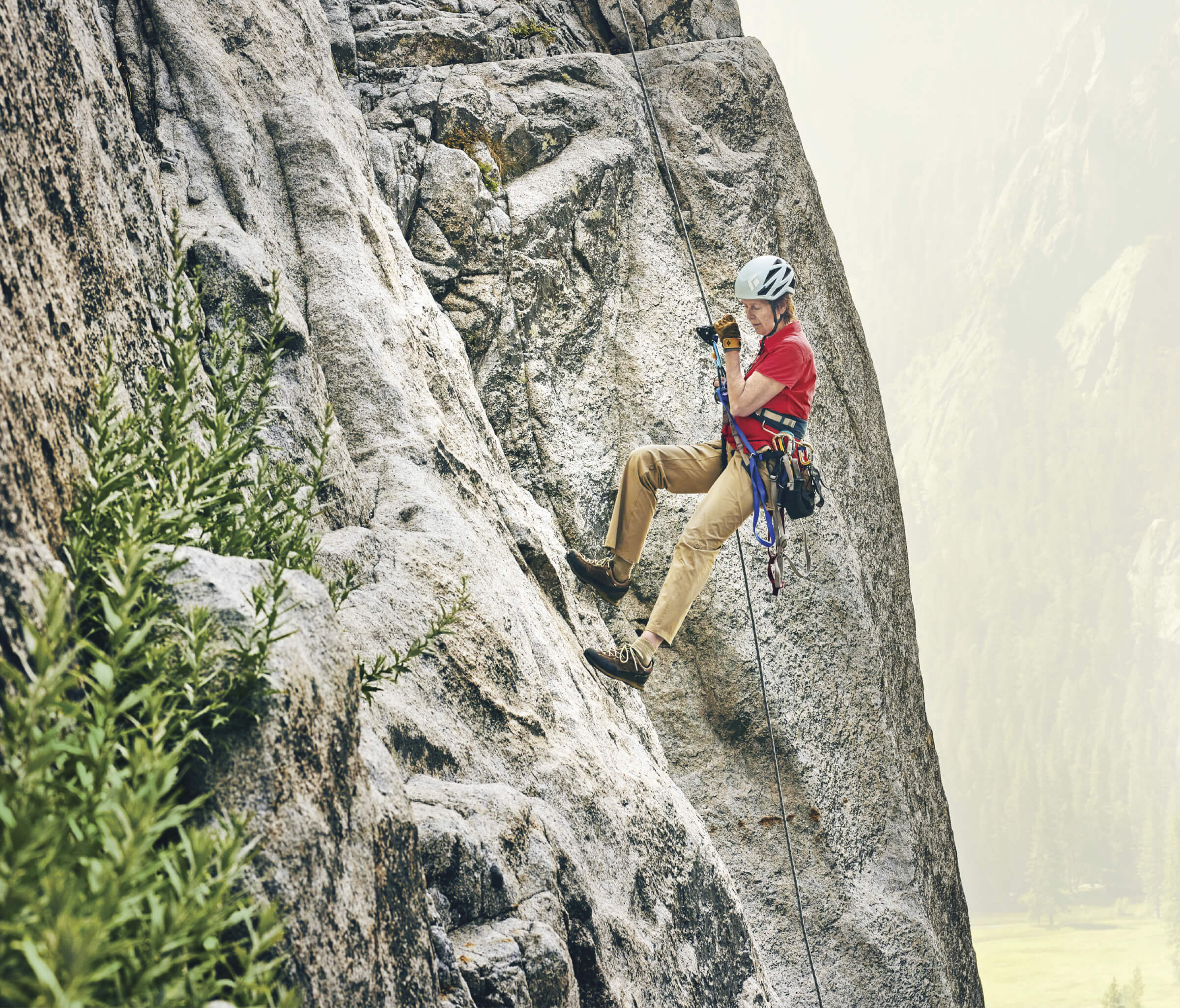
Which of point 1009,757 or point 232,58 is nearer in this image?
point 232,58

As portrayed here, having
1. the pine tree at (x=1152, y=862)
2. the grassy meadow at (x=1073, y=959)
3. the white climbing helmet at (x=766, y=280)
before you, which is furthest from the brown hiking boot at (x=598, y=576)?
the pine tree at (x=1152, y=862)

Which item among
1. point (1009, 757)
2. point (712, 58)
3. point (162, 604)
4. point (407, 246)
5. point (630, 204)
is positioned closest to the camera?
point (162, 604)

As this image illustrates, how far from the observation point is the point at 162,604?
2.48m

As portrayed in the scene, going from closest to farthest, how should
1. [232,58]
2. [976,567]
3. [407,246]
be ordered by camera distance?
[232,58], [407,246], [976,567]

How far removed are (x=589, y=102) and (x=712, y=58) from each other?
2.10m

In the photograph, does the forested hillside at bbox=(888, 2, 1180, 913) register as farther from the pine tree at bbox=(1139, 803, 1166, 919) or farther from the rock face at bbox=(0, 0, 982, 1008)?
the rock face at bbox=(0, 0, 982, 1008)

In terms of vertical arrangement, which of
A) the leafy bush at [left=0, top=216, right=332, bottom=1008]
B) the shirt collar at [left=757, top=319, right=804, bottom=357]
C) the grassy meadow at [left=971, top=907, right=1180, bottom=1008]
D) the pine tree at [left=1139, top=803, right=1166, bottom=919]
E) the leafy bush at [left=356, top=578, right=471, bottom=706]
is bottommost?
the pine tree at [left=1139, top=803, right=1166, bottom=919]

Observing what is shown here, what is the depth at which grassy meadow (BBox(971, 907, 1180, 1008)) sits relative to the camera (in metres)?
88.5

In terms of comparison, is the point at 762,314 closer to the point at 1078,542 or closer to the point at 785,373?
the point at 785,373

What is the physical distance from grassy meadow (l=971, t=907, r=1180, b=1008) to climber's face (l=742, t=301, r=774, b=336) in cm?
9527

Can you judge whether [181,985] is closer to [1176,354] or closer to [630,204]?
[630,204]

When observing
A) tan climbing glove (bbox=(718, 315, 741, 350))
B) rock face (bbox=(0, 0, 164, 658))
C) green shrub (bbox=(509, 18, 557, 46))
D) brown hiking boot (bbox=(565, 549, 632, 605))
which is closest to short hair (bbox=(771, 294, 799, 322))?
tan climbing glove (bbox=(718, 315, 741, 350))

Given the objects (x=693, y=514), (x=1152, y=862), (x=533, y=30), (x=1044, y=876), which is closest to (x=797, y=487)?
(x=693, y=514)

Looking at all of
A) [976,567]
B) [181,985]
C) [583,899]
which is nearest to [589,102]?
[583,899]
